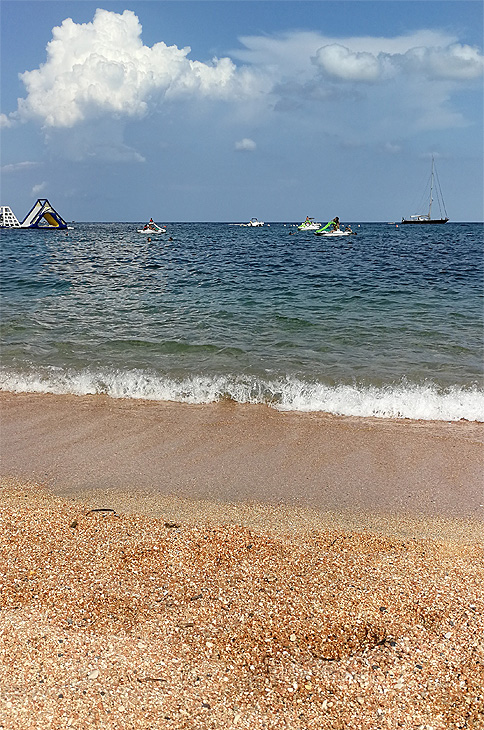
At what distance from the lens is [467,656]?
2939mm

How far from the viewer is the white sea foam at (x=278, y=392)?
7371 mm

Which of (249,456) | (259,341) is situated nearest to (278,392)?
(249,456)

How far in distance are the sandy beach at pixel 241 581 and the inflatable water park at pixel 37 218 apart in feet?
283

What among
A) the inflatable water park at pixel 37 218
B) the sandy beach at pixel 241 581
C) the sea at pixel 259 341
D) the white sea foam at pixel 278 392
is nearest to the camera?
the sandy beach at pixel 241 581

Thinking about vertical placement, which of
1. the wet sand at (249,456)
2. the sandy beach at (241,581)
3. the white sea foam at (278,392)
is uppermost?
the white sea foam at (278,392)

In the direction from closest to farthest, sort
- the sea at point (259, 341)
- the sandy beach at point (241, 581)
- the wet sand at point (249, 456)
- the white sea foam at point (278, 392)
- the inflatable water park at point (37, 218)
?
the sandy beach at point (241, 581) → the wet sand at point (249, 456) → the white sea foam at point (278, 392) → the sea at point (259, 341) → the inflatable water park at point (37, 218)

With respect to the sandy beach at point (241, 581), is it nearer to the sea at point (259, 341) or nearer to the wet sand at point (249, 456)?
the wet sand at point (249, 456)

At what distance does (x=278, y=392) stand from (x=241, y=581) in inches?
181

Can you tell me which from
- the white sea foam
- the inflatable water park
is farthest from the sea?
the inflatable water park

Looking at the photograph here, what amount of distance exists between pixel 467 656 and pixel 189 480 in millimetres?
3056

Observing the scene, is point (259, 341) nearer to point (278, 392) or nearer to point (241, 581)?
point (278, 392)

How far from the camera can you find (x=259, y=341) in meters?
11.0

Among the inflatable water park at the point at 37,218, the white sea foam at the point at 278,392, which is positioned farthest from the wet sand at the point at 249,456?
the inflatable water park at the point at 37,218

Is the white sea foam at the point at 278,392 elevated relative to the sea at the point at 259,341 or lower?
lower
